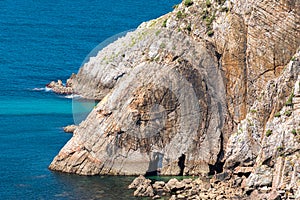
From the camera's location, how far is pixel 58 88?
199375 mm

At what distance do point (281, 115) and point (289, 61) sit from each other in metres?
9.03

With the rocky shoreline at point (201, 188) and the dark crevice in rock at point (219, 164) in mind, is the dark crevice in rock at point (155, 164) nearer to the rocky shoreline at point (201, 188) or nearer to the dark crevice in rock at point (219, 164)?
the rocky shoreline at point (201, 188)

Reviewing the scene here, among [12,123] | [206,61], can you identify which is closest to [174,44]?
[206,61]

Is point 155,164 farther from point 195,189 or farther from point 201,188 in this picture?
point 201,188

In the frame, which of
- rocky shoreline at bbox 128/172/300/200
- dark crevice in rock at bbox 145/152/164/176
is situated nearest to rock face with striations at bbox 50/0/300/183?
dark crevice in rock at bbox 145/152/164/176

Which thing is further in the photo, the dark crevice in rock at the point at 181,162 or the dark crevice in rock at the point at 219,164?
the dark crevice in rock at the point at 181,162

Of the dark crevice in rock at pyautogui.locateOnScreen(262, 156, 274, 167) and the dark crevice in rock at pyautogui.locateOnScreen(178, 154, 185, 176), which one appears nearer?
the dark crevice in rock at pyautogui.locateOnScreen(262, 156, 274, 167)

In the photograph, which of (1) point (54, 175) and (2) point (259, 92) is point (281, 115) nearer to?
(2) point (259, 92)

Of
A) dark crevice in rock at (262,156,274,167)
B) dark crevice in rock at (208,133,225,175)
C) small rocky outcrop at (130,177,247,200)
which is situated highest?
dark crevice in rock at (208,133,225,175)

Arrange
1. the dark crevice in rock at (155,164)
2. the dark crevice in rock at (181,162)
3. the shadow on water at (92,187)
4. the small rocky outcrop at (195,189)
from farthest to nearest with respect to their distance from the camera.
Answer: the dark crevice in rock at (181,162) → the dark crevice in rock at (155,164) → the shadow on water at (92,187) → the small rocky outcrop at (195,189)

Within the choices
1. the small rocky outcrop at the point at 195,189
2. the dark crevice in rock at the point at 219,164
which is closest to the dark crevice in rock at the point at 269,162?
the small rocky outcrop at the point at 195,189

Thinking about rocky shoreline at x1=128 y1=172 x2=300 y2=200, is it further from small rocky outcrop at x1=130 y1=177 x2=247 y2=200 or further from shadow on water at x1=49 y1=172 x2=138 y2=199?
shadow on water at x1=49 y1=172 x2=138 y2=199

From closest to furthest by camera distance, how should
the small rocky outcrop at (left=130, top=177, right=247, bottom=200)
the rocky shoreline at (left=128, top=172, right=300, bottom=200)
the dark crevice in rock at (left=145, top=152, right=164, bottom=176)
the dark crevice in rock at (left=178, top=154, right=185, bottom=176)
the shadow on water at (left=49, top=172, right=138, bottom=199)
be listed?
the rocky shoreline at (left=128, top=172, right=300, bottom=200), the small rocky outcrop at (left=130, top=177, right=247, bottom=200), the shadow on water at (left=49, top=172, right=138, bottom=199), the dark crevice in rock at (left=145, top=152, right=164, bottom=176), the dark crevice in rock at (left=178, top=154, right=185, bottom=176)

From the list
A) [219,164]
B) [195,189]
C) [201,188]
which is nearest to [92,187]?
[195,189]
